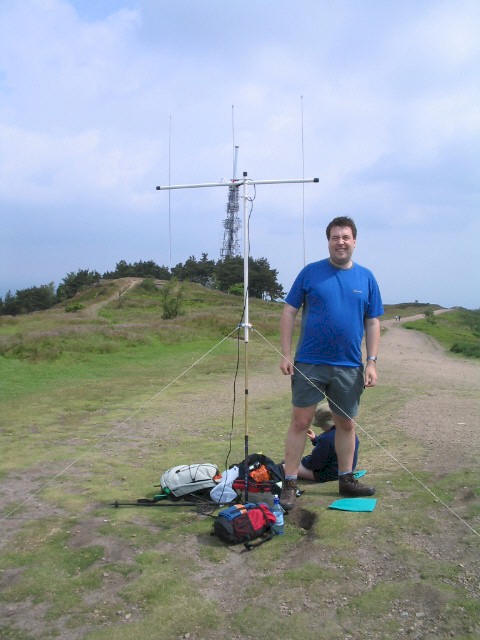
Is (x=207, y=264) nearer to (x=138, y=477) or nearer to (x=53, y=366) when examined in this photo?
(x=53, y=366)

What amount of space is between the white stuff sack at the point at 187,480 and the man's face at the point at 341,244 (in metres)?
2.16

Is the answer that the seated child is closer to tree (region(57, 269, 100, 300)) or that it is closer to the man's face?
the man's face

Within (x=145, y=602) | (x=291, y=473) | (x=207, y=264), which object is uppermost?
(x=207, y=264)

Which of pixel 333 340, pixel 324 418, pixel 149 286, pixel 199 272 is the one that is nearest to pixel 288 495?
pixel 333 340

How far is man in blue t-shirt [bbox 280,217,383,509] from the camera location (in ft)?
15.0

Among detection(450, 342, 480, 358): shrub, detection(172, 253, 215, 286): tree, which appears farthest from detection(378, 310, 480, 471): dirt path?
detection(172, 253, 215, 286): tree

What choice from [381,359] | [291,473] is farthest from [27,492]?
[381,359]

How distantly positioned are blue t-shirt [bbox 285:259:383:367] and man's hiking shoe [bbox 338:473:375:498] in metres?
0.93

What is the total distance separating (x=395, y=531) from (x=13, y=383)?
429 inches

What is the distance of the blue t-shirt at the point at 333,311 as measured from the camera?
4.55 m

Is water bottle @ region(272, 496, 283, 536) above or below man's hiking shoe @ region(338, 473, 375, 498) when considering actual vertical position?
below

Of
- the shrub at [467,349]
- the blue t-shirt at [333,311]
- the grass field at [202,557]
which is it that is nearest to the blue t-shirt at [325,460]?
the grass field at [202,557]

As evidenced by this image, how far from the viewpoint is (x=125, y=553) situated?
12.8ft

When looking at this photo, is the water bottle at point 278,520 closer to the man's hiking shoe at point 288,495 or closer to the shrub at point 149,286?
the man's hiking shoe at point 288,495
